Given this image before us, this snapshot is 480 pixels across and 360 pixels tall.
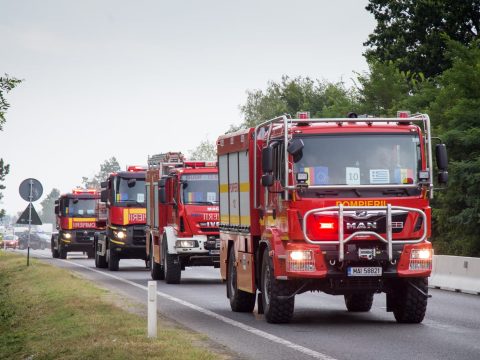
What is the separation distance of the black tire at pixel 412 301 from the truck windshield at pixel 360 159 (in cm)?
145

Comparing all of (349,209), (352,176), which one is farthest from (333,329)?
(352,176)

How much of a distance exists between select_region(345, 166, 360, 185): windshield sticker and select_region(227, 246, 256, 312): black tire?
3434mm

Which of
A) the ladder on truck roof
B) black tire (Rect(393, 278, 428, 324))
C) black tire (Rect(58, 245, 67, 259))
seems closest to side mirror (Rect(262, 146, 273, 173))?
black tire (Rect(393, 278, 428, 324))

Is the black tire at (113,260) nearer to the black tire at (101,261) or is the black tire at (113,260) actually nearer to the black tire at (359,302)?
the black tire at (101,261)

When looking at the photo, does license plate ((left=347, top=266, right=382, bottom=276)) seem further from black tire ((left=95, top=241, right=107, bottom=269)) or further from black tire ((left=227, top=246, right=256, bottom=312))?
black tire ((left=95, top=241, right=107, bottom=269))

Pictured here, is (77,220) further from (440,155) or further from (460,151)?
(440,155)

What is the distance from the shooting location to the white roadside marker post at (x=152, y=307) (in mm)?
14555

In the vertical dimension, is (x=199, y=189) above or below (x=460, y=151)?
below

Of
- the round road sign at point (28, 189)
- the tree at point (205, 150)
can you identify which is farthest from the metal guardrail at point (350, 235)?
the tree at point (205, 150)

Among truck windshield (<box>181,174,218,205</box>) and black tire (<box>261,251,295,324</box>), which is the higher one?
truck windshield (<box>181,174,218,205</box>)

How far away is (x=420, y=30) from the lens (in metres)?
59.8

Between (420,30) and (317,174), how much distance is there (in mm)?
43798

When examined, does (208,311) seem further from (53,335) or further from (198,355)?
(198,355)

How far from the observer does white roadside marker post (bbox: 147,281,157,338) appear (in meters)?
14.6
